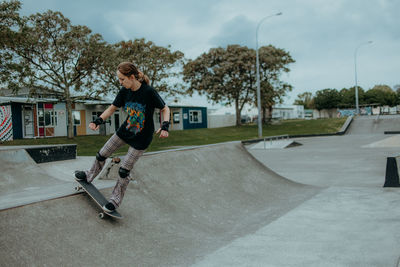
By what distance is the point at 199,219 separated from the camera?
4.32 metres

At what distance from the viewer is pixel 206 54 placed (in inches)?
1511

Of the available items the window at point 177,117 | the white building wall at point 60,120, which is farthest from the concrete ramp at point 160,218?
the window at point 177,117

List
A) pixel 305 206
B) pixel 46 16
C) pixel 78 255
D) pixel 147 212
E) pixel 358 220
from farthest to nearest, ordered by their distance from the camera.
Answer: pixel 46 16 < pixel 305 206 < pixel 358 220 < pixel 147 212 < pixel 78 255

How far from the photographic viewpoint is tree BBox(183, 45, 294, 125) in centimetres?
3678

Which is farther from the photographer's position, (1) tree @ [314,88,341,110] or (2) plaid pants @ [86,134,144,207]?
(1) tree @ [314,88,341,110]

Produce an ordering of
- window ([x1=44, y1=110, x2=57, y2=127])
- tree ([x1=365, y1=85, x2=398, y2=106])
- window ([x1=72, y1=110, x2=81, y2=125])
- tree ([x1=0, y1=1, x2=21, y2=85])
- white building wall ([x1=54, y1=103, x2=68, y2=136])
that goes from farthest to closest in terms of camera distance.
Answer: tree ([x1=365, y1=85, x2=398, y2=106])
window ([x1=72, y1=110, x2=81, y2=125])
white building wall ([x1=54, y1=103, x2=68, y2=136])
window ([x1=44, y1=110, x2=57, y2=127])
tree ([x1=0, y1=1, x2=21, y2=85])

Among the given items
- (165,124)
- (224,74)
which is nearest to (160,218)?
(165,124)

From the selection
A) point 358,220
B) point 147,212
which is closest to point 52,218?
point 147,212

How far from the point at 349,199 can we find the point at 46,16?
21742 millimetres

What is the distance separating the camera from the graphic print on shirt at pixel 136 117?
3.32 meters

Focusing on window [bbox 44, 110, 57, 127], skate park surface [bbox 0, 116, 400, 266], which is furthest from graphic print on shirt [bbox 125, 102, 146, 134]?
window [bbox 44, 110, 57, 127]

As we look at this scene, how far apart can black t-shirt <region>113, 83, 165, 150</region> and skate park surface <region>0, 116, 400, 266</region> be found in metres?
0.79

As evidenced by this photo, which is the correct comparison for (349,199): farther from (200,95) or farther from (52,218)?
(200,95)

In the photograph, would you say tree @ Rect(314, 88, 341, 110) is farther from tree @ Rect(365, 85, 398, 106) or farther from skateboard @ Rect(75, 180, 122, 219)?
skateboard @ Rect(75, 180, 122, 219)
